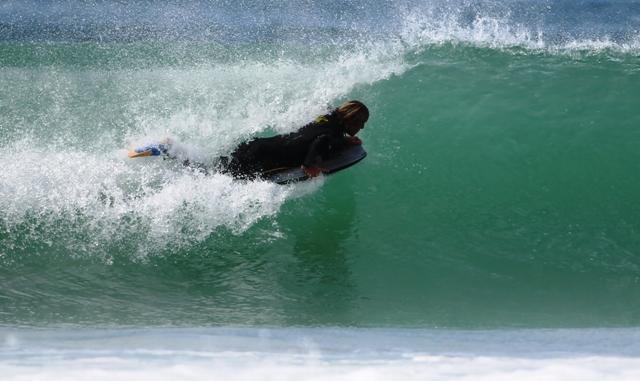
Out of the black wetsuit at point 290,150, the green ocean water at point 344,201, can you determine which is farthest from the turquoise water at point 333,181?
the black wetsuit at point 290,150

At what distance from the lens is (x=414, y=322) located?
5.09 meters

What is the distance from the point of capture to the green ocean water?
5.31 meters

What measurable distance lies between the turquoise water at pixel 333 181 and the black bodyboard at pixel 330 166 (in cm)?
10

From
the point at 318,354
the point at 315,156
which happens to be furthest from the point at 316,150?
the point at 318,354

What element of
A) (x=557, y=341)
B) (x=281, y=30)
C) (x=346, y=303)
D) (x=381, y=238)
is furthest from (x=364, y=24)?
(x=557, y=341)

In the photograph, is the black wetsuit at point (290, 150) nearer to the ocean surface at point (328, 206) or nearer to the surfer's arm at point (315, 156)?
the surfer's arm at point (315, 156)

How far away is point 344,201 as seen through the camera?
21.4ft

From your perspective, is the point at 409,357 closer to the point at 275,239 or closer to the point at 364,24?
the point at 275,239

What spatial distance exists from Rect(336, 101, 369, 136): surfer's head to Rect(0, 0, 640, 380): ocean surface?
1.67 ft

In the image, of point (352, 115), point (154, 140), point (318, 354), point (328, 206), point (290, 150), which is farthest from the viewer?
point (154, 140)

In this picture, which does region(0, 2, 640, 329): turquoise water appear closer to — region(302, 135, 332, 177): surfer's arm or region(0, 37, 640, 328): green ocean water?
region(0, 37, 640, 328): green ocean water

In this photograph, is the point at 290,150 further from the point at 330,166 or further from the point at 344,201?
the point at 344,201

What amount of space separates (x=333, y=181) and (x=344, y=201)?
25 centimetres

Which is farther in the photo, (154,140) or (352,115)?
(154,140)
